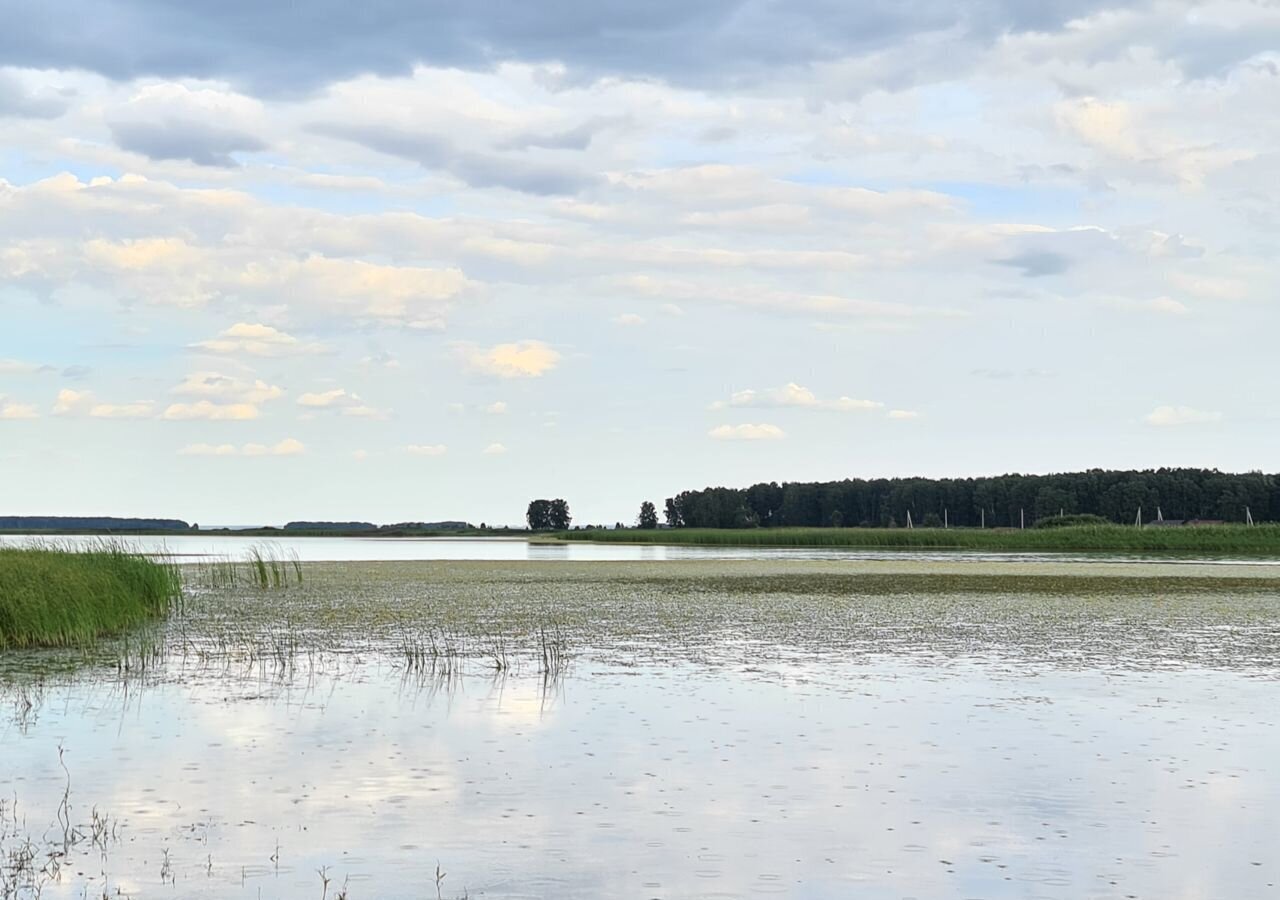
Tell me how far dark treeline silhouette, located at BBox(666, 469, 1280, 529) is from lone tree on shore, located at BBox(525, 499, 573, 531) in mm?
10806

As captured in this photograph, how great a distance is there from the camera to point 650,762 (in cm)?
969

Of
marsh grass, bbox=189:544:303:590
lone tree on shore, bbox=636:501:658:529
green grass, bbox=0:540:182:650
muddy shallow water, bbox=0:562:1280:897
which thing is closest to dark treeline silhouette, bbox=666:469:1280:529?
lone tree on shore, bbox=636:501:658:529

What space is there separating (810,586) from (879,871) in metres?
24.3

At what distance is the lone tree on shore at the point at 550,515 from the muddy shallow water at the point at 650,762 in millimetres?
119635

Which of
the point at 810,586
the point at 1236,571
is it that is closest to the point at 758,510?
the point at 1236,571

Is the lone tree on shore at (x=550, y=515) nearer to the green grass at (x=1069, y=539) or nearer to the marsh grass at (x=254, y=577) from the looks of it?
the green grass at (x=1069, y=539)

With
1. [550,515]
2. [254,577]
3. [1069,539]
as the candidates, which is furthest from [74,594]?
[550,515]

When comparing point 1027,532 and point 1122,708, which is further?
point 1027,532

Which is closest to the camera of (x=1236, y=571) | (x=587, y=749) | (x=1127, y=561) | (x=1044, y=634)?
(x=587, y=749)

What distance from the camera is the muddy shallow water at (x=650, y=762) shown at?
7000 mm

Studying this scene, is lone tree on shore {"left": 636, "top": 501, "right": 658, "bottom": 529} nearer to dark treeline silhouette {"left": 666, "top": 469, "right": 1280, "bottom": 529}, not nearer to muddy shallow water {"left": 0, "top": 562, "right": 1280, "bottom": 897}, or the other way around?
dark treeline silhouette {"left": 666, "top": 469, "right": 1280, "bottom": 529}

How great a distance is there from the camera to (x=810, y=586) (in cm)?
3111

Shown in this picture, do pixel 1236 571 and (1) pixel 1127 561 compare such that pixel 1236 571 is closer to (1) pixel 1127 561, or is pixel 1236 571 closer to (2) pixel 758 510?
(1) pixel 1127 561

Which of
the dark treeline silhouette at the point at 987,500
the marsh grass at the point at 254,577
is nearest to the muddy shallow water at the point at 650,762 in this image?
the marsh grass at the point at 254,577
